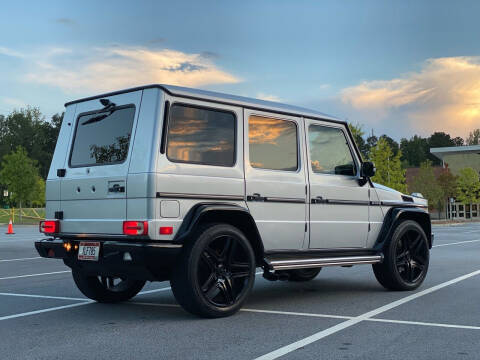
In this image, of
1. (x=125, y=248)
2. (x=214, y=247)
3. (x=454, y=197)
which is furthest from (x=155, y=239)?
(x=454, y=197)

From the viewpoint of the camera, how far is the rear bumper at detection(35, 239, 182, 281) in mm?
6000

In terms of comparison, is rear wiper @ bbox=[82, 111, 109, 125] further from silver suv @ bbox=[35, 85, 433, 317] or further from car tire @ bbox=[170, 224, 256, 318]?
car tire @ bbox=[170, 224, 256, 318]

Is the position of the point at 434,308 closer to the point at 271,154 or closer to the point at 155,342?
the point at 271,154

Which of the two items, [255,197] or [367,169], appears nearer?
[255,197]

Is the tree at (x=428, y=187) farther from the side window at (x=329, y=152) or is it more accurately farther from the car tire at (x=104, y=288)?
the car tire at (x=104, y=288)

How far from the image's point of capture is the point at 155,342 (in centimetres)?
534

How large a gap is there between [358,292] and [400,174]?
4215 cm

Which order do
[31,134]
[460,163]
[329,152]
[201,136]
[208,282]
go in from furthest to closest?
[31,134], [460,163], [329,152], [201,136], [208,282]

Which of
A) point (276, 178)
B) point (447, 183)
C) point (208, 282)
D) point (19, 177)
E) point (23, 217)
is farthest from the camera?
point (447, 183)

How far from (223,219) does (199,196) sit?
1.46 ft

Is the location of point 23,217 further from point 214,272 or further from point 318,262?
point 214,272

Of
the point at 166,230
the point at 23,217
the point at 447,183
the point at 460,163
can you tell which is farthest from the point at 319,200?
the point at 460,163

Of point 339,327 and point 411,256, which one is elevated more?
point 411,256

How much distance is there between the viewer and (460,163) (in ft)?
267
